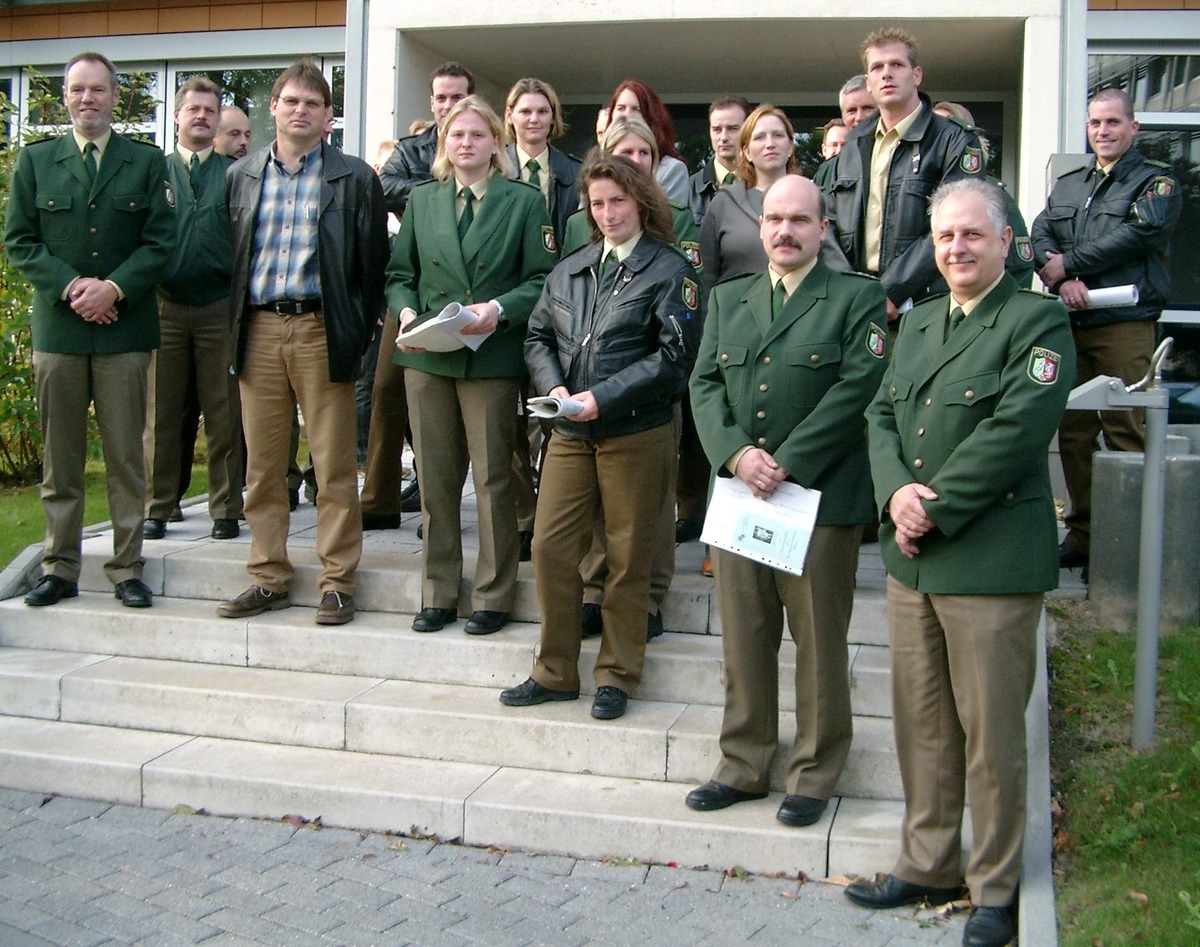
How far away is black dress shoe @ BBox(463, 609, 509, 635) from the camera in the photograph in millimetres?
5742

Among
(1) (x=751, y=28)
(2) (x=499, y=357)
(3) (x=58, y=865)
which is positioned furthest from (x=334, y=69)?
(3) (x=58, y=865)

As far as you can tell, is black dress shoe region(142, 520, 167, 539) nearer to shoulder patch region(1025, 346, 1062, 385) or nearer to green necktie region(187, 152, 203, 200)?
green necktie region(187, 152, 203, 200)

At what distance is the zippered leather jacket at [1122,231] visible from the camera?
6.19 metres

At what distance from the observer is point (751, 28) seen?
9180 mm

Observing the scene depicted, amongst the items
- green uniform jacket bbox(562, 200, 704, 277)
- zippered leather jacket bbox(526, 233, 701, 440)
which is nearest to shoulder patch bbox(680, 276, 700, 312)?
zippered leather jacket bbox(526, 233, 701, 440)

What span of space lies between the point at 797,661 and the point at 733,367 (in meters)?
1.04

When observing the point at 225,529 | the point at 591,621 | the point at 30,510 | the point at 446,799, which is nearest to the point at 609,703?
the point at 591,621

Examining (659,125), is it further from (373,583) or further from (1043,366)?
(1043,366)

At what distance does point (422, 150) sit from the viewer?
6.74m

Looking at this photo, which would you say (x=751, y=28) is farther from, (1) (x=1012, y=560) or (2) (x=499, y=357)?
(1) (x=1012, y=560)

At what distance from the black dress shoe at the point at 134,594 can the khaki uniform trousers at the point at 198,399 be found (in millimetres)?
839

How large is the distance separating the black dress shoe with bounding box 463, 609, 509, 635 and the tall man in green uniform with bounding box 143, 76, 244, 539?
1964mm

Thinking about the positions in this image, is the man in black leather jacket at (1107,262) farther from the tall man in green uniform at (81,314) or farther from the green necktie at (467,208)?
the tall man in green uniform at (81,314)

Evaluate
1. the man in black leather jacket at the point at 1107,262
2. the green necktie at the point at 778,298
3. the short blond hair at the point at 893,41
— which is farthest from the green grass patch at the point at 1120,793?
the short blond hair at the point at 893,41
